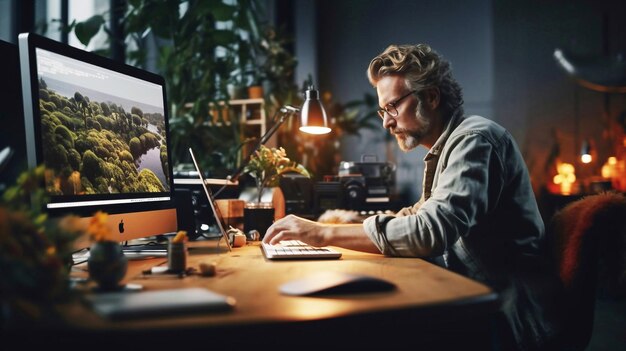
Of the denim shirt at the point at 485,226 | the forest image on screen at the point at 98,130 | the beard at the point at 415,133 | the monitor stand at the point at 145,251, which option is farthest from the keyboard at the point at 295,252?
the beard at the point at 415,133

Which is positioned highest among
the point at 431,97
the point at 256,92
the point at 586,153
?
the point at 256,92

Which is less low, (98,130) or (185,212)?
(98,130)

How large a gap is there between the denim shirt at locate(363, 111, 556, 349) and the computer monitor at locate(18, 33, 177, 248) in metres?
0.65

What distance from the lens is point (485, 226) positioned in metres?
1.50

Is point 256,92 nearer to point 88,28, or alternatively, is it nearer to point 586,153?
point 88,28

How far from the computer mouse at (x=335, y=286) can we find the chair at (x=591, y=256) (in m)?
0.58

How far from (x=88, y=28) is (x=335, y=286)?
9.84ft

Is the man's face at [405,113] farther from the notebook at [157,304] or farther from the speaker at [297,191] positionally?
the speaker at [297,191]

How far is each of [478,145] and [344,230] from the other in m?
0.43

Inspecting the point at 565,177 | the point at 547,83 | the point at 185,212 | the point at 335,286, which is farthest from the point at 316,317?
the point at 547,83

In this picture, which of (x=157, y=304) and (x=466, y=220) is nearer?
(x=157, y=304)

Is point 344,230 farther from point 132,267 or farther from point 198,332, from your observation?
point 198,332

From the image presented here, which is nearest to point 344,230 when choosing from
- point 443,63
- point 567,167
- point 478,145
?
point 478,145

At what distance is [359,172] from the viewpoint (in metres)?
3.94
